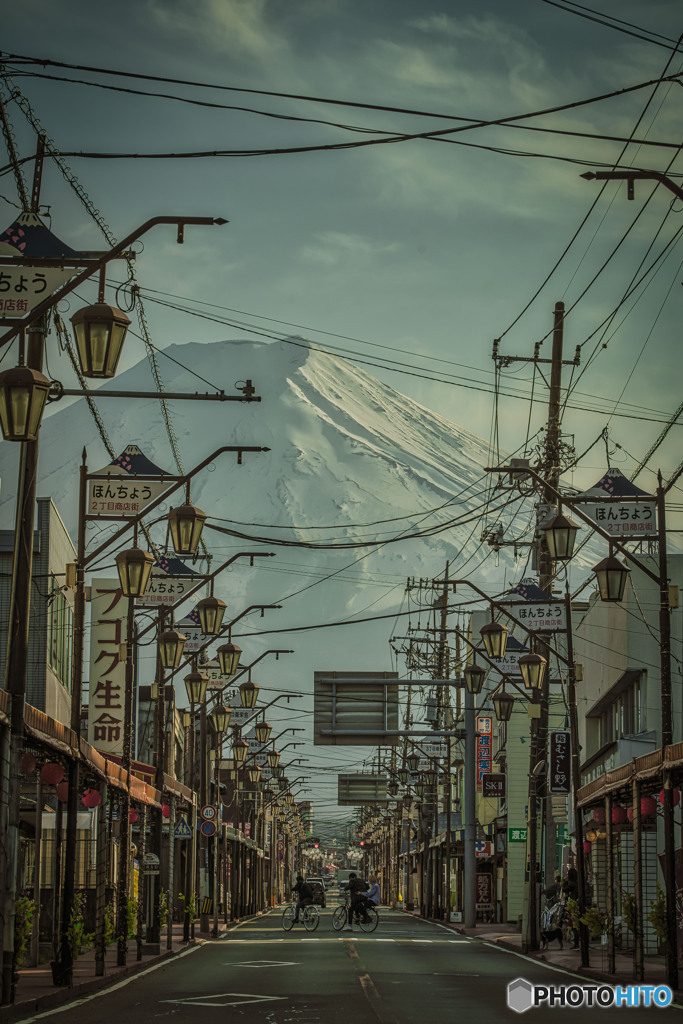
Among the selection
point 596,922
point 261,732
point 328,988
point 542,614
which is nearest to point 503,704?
point 542,614

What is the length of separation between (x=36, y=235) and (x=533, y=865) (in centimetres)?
2267

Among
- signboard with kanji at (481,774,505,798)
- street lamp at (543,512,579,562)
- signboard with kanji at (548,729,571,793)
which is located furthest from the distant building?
signboard with kanji at (481,774,505,798)

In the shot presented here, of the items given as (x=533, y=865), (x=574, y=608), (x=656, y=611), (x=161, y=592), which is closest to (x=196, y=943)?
(x=533, y=865)

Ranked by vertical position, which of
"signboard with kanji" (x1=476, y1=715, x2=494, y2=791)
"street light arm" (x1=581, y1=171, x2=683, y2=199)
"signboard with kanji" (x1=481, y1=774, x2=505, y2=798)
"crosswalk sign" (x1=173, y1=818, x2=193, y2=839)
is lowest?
"crosswalk sign" (x1=173, y1=818, x2=193, y2=839)

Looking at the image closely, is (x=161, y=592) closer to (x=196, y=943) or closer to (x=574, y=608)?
(x=196, y=943)

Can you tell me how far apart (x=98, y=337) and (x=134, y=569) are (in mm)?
8429

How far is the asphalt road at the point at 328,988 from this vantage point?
56.6 feet

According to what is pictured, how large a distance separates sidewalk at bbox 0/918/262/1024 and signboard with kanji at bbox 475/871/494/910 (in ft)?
97.0

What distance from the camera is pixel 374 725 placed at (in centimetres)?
4866

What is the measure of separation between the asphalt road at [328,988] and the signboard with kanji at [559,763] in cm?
823

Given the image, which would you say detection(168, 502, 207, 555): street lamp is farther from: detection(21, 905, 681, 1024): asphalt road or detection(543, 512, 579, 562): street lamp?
detection(21, 905, 681, 1024): asphalt road

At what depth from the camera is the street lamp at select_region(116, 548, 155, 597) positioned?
22.2 m

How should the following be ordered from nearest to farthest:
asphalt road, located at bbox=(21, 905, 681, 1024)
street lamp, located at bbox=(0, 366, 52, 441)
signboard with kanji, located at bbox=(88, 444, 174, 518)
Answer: street lamp, located at bbox=(0, 366, 52, 441)
asphalt road, located at bbox=(21, 905, 681, 1024)
signboard with kanji, located at bbox=(88, 444, 174, 518)

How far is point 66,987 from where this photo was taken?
20.9 m
